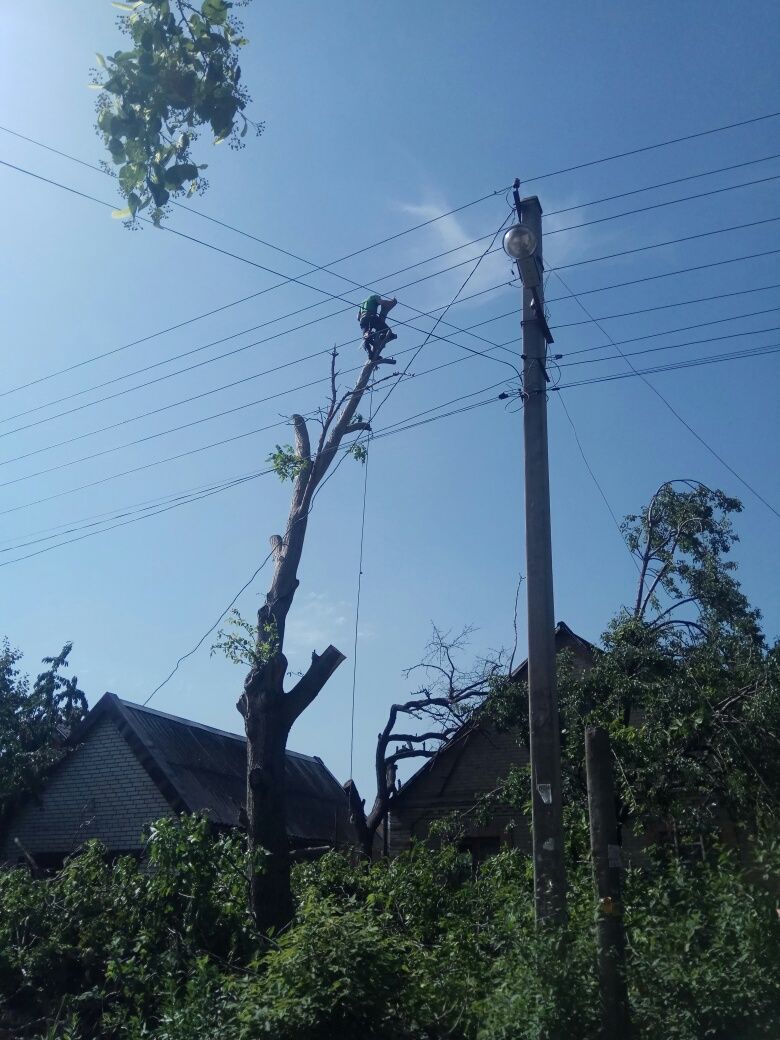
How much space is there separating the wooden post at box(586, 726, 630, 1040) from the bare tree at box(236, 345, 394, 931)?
4.63 metres

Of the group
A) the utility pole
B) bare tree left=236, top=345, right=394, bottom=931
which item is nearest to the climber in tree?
bare tree left=236, top=345, right=394, bottom=931

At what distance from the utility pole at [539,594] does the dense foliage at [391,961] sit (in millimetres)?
386

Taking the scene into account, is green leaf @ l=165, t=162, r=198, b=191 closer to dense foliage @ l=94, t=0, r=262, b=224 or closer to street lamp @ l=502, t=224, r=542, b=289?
dense foliage @ l=94, t=0, r=262, b=224

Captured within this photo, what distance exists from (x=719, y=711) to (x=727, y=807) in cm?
102

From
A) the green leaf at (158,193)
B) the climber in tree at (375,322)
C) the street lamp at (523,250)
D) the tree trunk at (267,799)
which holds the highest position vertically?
the climber in tree at (375,322)

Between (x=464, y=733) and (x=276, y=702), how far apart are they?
366 inches

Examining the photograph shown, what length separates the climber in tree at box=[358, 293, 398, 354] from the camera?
12.9 meters

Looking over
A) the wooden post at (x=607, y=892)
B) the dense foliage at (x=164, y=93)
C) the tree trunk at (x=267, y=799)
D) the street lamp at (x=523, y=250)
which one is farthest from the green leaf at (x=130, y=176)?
the tree trunk at (x=267, y=799)

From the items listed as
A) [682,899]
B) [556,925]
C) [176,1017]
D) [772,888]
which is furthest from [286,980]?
[772,888]

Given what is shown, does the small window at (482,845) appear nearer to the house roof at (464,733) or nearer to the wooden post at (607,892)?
the house roof at (464,733)

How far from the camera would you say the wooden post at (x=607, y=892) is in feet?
18.0

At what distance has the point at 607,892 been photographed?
5.81m

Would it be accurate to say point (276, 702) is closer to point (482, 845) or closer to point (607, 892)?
point (607, 892)

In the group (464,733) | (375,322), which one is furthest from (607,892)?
(464,733)
